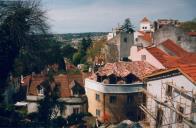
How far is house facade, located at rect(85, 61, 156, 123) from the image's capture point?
41.4 meters

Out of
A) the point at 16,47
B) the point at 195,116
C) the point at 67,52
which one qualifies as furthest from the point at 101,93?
the point at 67,52

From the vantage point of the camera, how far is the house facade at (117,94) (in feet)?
136

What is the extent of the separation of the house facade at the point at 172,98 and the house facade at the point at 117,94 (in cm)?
424

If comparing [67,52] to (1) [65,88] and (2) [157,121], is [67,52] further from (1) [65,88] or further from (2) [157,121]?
(2) [157,121]

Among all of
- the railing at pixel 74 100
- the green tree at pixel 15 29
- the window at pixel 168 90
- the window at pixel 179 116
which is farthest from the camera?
the railing at pixel 74 100

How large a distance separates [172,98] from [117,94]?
397 inches

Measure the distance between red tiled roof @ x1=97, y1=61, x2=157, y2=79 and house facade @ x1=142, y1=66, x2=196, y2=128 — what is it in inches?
237

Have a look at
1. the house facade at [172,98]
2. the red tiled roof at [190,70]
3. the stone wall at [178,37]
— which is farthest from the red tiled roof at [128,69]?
the stone wall at [178,37]

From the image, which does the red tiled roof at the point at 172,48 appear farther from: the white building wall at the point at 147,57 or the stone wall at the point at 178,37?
the white building wall at the point at 147,57

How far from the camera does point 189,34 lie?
197ft

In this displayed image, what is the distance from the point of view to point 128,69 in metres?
43.7

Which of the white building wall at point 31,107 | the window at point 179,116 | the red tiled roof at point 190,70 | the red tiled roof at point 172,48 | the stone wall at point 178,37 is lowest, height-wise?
the white building wall at point 31,107

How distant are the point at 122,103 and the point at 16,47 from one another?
14181mm

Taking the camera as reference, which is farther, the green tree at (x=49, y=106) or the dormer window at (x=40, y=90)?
the dormer window at (x=40, y=90)
